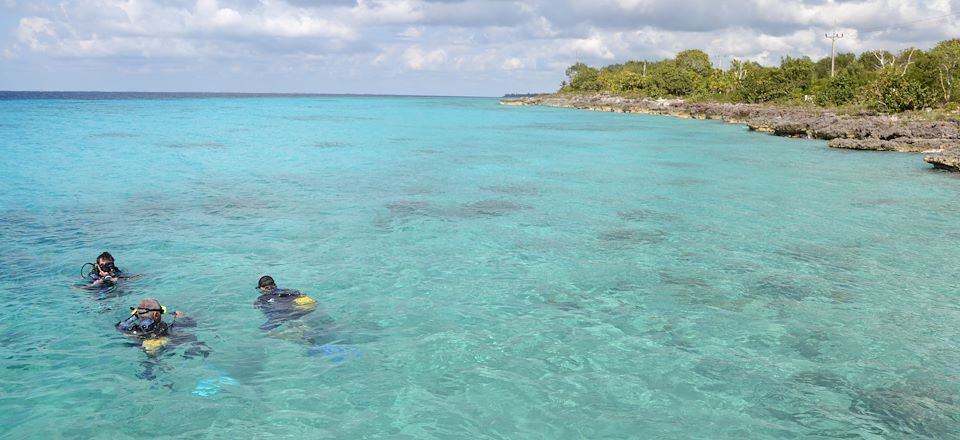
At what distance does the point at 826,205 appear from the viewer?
25375 mm

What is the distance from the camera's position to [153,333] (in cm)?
1141

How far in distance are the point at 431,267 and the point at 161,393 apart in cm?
787

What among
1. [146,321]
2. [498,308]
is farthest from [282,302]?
[498,308]

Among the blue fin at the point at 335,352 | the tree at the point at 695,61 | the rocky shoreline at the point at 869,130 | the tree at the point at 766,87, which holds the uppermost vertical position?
the tree at the point at 695,61

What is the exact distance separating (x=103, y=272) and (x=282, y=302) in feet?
14.6

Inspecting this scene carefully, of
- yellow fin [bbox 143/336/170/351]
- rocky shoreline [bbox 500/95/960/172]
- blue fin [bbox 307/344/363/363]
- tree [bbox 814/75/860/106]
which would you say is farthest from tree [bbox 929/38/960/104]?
yellow fin [bbox 143/336/170/351]

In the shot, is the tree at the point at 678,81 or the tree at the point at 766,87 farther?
the tree at the point at 678,81

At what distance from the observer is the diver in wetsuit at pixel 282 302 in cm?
1300

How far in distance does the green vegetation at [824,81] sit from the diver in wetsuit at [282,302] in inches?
2780

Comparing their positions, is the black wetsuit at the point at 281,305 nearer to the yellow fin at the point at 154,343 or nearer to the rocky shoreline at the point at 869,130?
the yellow fin at the point at 154,343

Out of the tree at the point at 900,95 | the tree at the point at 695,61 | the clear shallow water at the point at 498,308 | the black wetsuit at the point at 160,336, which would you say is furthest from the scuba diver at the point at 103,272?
the tree at the point at 695,61

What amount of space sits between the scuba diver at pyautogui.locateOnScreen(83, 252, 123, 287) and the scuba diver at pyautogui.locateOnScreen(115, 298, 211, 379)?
2.97 m

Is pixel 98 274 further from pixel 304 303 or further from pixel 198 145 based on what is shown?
pixel 198 145

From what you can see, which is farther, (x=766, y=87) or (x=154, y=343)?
(x=766, y=87)
